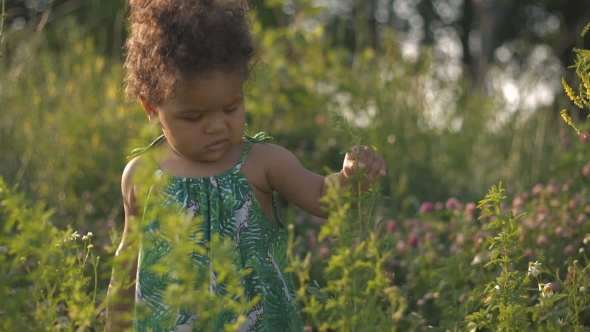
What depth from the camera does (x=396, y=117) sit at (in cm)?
529

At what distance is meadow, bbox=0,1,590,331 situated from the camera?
1.95m

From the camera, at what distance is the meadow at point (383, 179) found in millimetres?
1954

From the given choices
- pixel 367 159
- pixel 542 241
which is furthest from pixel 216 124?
pixel 542 241

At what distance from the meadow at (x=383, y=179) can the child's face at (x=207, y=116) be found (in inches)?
8.6

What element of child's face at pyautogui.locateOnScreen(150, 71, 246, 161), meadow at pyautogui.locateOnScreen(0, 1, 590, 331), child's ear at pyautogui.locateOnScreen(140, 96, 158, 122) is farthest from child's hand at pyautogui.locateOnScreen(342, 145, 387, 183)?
child's ear at pyautogui.locateOnScreen(140, 96, 158, 122)

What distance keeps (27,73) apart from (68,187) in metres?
1.36

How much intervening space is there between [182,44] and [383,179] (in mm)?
2882

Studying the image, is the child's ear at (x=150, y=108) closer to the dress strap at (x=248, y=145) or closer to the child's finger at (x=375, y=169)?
→ the dress strap at (x=248, y=145)

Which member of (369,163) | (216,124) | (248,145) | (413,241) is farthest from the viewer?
(413,241)

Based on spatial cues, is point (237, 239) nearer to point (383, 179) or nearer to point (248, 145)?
A: point (248, 145)

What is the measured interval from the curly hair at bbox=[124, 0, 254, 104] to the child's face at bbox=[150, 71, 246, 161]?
0.03m

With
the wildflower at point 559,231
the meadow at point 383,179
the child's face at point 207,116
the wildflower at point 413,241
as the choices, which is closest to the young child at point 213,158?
the child's face at point 207,116

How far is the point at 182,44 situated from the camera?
2.05 meters

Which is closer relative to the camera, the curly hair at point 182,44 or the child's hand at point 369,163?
the child's hand at point 369,163
